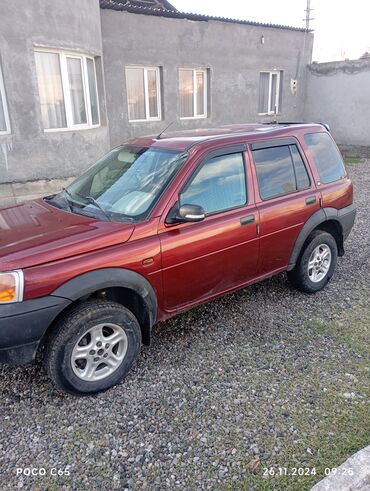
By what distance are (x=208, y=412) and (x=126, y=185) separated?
75.6 inches

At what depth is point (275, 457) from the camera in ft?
8.04

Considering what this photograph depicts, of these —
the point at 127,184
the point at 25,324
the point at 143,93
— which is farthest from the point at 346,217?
→ the point at 143,93

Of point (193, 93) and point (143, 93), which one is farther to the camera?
point (193, 93)

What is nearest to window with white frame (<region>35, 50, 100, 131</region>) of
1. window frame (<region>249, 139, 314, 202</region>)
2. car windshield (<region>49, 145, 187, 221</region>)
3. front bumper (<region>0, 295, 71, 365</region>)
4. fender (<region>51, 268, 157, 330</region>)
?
car windshield (<region>49, 145, 187, 221</region>)

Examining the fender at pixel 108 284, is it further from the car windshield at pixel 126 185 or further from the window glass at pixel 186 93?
the window glass at pixel 186 93

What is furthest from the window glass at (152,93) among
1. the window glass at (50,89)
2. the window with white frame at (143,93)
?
the window glass at (50,89)

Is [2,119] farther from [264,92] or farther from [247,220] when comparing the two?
[264,92]

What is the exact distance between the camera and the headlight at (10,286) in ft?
8.27

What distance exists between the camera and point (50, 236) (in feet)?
9.34

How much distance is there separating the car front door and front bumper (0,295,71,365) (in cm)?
91

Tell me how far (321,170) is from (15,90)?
5.89 meters

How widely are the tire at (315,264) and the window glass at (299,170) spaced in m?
0.59

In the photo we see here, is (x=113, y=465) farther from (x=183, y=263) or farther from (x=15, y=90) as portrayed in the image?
Answer: (x=15, y=90)

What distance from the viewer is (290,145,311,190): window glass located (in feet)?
13.4
